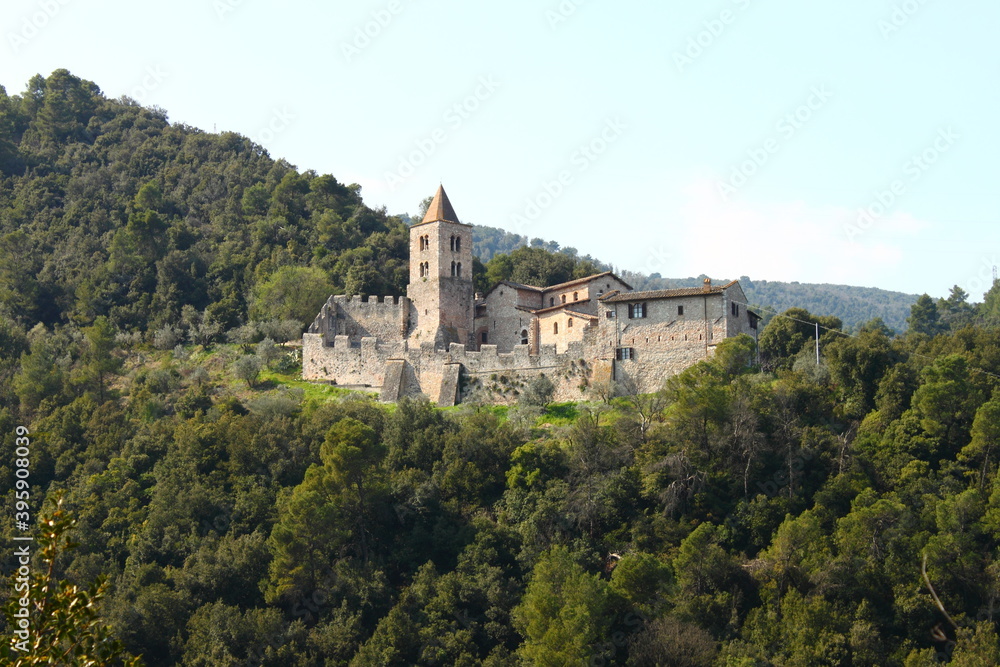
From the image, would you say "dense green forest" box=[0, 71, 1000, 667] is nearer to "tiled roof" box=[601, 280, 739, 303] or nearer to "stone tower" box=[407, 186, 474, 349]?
"tiled roof" box=[601, 280, 739, 303]

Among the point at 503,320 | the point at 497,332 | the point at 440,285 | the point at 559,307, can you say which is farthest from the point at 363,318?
the point at 559,307

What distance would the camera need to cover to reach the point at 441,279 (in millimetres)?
52531

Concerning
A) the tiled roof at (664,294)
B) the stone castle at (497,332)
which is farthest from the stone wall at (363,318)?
the tiled roof at (664,294)

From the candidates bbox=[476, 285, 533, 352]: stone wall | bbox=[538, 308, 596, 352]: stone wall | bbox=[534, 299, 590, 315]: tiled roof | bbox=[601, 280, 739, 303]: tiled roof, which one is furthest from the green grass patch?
bbox=[476, 285, 533, 352]: stone wall

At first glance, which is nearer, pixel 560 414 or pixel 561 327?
pixel 560 414

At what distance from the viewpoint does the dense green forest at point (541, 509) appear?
34.5m

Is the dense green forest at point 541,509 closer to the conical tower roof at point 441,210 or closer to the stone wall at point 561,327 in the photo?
the stone wall at point 561,327

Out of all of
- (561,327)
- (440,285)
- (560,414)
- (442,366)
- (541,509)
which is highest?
(440,285)

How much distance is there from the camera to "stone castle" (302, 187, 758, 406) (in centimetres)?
4406

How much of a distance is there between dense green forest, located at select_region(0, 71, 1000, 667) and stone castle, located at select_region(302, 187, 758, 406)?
1426mm

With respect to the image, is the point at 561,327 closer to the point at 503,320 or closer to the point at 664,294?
the point at 503,320

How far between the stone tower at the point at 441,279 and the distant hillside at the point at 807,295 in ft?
307

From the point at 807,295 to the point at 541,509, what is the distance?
133m

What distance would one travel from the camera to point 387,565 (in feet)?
131
